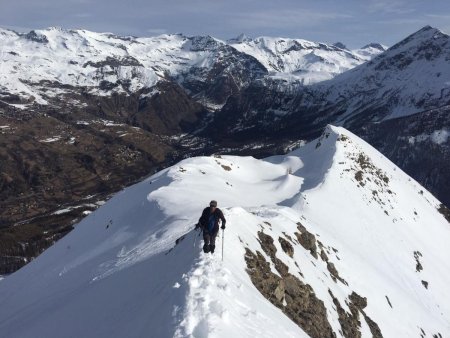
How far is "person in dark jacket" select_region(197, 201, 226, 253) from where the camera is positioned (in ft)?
83.0

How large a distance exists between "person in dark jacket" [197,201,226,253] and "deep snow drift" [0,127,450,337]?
3.57ft

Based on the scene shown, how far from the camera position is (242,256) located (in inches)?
1172

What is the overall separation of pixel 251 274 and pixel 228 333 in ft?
35.1

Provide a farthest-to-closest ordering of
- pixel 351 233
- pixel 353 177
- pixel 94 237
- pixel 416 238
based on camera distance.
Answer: pixel 353 177 → pixel 416 238 → pixel 351 233 → pixel 94 237

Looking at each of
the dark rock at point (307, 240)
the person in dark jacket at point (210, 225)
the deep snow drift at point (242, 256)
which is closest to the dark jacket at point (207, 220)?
the person in dark jacket at point (210, 225)

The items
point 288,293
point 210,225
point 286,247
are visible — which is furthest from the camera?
point 286,247

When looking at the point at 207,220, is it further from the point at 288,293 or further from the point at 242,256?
the point at 288,293

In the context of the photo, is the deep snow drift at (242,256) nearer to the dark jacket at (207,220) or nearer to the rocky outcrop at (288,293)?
the rocky outcrop at (288,293)

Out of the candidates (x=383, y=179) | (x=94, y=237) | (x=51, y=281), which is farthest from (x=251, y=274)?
(x=383, y=179)

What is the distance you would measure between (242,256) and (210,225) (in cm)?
539

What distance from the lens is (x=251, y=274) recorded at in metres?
28.4

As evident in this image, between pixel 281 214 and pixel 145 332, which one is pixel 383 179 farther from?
pixel 145 332

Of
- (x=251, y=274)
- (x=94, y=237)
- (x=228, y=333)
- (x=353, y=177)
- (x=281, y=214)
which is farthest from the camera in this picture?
(x=353, y=177)

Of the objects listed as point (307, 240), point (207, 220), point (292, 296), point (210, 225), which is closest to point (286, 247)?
point (292, 296)
